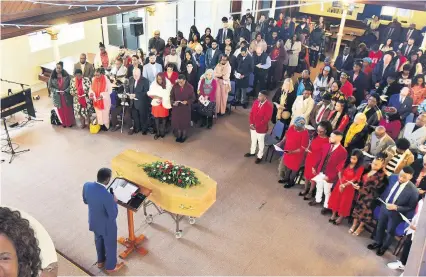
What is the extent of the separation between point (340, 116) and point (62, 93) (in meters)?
5.28

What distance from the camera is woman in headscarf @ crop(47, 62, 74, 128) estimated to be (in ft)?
25.5

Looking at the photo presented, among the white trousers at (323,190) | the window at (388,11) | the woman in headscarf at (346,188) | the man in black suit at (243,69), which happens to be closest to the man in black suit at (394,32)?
the window at (388,11)

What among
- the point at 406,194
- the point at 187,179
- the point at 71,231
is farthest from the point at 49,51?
the point at 406,194

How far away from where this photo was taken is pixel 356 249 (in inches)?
219

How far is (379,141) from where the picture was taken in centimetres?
590

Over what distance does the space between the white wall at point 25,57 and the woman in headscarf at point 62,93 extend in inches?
78.9

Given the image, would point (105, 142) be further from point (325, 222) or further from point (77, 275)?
point (325, 222)

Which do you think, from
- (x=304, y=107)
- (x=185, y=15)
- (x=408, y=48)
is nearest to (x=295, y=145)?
(x=304, y=107)

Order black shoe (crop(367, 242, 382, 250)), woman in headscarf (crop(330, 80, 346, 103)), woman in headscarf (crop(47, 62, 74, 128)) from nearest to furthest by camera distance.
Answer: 1. black shoe (crop(367, 242, 382, 250))
2. woman in headscarf (crop(330, 80, 346, 103))
3. woman in headscarf (crop(47, 62, 74, 128))

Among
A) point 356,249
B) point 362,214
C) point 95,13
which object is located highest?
point 95,13

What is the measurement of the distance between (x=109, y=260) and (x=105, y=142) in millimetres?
3415

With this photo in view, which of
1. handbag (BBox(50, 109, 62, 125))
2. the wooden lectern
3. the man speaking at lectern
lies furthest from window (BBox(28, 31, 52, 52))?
the man speaking at lectern

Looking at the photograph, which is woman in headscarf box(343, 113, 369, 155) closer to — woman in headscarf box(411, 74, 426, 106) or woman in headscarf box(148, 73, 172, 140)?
woman in headscarf box(411, 74, 426, 106)

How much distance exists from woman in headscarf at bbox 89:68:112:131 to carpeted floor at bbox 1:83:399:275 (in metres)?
0.44
